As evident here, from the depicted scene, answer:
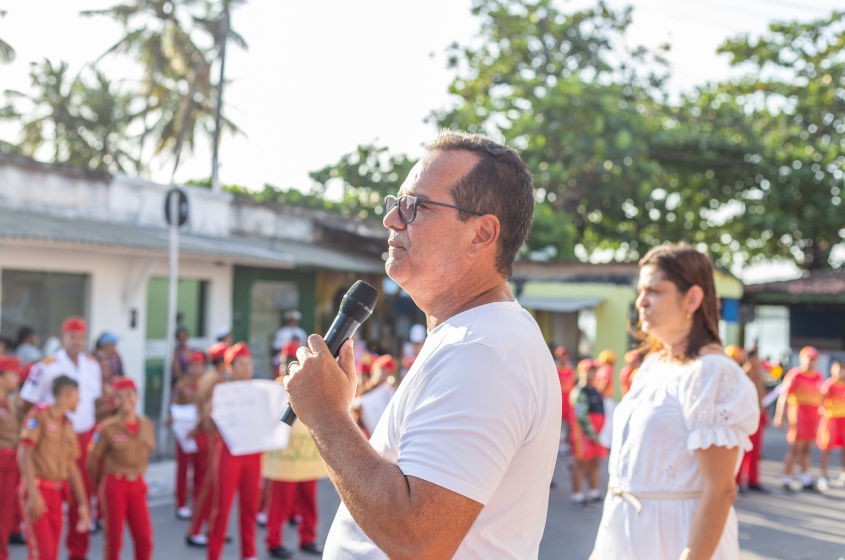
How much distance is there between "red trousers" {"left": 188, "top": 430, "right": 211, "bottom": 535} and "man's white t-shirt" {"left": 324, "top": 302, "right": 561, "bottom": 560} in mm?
5386

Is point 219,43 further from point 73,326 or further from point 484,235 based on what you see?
point 484,235

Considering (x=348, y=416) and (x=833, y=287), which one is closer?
(x=348, y=416)

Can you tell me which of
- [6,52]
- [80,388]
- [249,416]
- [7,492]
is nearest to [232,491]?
[249,416]

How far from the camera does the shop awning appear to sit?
55.9 ft

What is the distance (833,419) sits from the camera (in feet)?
35.9

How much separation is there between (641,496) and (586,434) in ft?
21.4

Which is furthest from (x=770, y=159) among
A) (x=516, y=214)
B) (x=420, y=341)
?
(x=516, y=214)

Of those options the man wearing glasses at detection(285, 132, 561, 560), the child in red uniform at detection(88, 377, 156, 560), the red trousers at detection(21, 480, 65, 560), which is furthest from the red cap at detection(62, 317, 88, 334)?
the man wearing glasses at detection(285, 132, 561, 560)

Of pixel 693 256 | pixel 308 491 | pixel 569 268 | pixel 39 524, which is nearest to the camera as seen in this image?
pixel 693 256

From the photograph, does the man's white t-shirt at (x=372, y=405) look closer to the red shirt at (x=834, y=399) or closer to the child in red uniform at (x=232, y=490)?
the child in red uniform at (x=232, y=490)

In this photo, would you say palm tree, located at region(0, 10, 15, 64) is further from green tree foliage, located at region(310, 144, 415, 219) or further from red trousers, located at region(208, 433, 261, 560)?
red trousers, located at region(208, 433, 261, 560)

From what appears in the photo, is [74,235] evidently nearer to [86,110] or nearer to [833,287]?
[833,287]

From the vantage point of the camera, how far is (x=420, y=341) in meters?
11.5

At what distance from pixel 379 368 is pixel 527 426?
620cm
